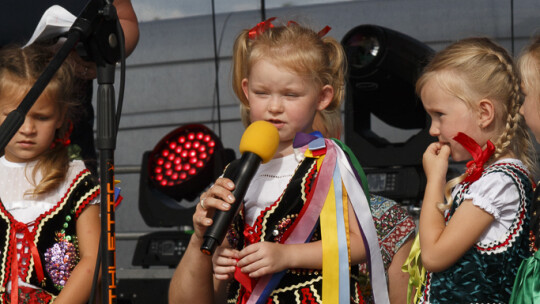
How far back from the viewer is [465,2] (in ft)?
10.6

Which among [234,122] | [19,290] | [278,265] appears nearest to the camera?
[278,265]

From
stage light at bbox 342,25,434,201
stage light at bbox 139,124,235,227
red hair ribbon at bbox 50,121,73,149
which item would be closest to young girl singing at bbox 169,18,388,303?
red hair ribbon at bbox 50,121,73,149

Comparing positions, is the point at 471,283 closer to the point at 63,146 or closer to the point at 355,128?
the point at 63,146

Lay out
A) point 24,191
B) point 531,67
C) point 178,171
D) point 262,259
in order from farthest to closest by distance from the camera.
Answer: point 178,171
point 24,191
point 531,67
point 262,259

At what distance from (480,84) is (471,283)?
0.46 m

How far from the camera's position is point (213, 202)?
1508 mm

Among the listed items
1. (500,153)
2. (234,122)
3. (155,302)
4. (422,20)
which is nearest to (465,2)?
(422,20)

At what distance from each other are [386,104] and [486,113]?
4.04 ft

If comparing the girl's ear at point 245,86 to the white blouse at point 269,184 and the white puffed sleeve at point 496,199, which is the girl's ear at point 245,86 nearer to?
the white blouse at point 269,184

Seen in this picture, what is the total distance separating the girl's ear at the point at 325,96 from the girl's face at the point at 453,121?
0.81 ft

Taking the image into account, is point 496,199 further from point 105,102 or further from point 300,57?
point 105,102

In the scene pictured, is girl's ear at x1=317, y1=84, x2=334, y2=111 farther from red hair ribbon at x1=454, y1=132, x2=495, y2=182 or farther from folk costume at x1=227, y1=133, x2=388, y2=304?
red hair ribbon at x1=454, y1=132, x2=495, y2=182

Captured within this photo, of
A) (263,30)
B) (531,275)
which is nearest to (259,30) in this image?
(263,30)

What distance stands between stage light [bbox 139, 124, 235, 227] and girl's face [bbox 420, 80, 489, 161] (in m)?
1.47
